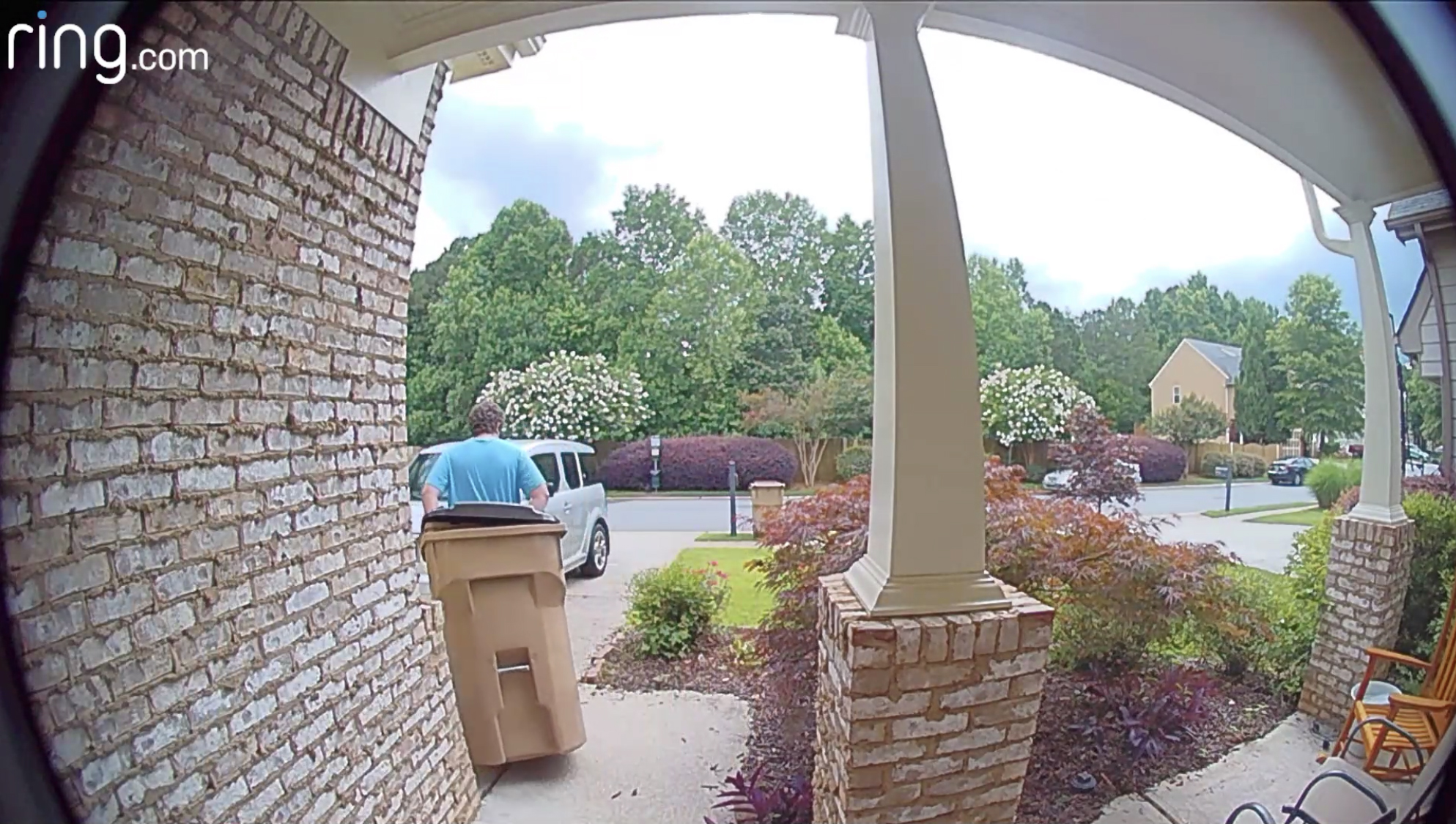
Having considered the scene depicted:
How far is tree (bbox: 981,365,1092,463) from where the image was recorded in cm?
195

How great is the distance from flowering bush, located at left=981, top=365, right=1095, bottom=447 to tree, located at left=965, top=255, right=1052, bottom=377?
2.0 inches

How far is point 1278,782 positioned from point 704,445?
1780 mm

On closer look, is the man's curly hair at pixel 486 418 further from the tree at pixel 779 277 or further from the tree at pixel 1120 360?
the tree at pixel 1120 360

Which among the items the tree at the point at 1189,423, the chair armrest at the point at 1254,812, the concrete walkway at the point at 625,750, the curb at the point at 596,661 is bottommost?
the concrete walkway at the point at 625,750

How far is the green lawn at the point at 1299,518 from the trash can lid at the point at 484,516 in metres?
2.19

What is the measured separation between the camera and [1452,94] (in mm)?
723

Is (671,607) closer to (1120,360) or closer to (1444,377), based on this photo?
(1120,360)

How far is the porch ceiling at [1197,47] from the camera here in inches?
35.4

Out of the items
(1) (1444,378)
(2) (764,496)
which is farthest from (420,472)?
(1) (1444,378)

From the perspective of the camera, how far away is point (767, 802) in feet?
6.49

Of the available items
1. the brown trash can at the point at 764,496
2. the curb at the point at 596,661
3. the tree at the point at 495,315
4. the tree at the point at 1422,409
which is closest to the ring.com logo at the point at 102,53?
the tree at the point at 495,315

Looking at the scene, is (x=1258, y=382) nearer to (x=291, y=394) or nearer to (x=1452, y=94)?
(x=1452, y=94)

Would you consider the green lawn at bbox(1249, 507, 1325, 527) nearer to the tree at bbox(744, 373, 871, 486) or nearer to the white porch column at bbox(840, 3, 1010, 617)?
the white porch column at bbox(840, 3, 1010, 617)

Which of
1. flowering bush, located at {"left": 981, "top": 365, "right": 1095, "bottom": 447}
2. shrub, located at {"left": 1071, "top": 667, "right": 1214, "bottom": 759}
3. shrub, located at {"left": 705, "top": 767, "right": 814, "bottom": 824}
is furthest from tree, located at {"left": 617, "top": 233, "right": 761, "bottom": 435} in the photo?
shrub, located at {"left": 1071, "top": 667, "right": 1214, "bottom": 759}
